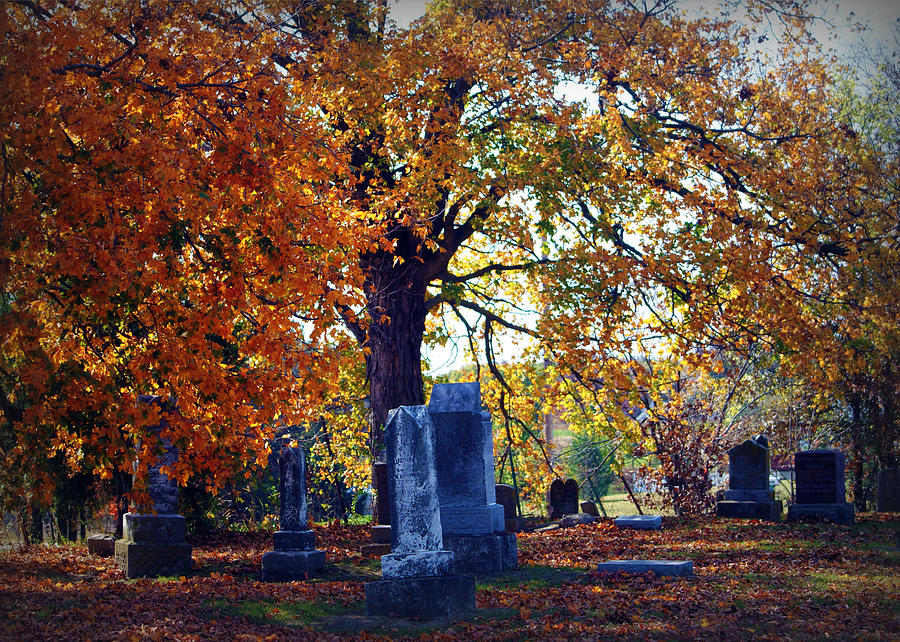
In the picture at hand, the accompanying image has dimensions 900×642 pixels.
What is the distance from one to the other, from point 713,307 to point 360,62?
8.18 metres

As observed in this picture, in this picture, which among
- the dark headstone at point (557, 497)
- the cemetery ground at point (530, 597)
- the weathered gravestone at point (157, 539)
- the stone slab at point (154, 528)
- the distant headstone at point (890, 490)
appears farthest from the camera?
the dark headstone at point (557, 497)

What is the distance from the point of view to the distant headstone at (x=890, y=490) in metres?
19.6

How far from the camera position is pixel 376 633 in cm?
738

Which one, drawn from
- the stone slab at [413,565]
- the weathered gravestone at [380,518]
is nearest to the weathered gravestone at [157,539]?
the weathered gravestone at [380,518]

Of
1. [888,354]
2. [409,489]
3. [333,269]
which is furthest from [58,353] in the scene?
[888,354]

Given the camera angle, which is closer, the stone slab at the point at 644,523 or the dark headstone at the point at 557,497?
the stone slab at the point at 644,523

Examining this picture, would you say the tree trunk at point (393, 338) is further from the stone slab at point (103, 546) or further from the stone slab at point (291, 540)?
the stone slab at point (103, 546)

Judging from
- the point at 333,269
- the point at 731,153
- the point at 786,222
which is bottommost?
the point at 333,269

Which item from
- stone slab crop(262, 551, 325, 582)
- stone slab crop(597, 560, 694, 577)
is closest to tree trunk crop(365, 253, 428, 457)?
stone slab crop(262, 551, 325, 582)

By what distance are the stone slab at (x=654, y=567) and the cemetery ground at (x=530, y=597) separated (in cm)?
25

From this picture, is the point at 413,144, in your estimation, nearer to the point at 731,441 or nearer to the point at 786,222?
the point at 786,222

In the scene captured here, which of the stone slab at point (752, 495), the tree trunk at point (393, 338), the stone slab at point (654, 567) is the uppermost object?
the tree trunk at point (393, 338)

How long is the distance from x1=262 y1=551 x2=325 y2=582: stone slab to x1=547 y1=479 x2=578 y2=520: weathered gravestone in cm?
1110

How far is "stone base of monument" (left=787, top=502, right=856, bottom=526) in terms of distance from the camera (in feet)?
54.2
